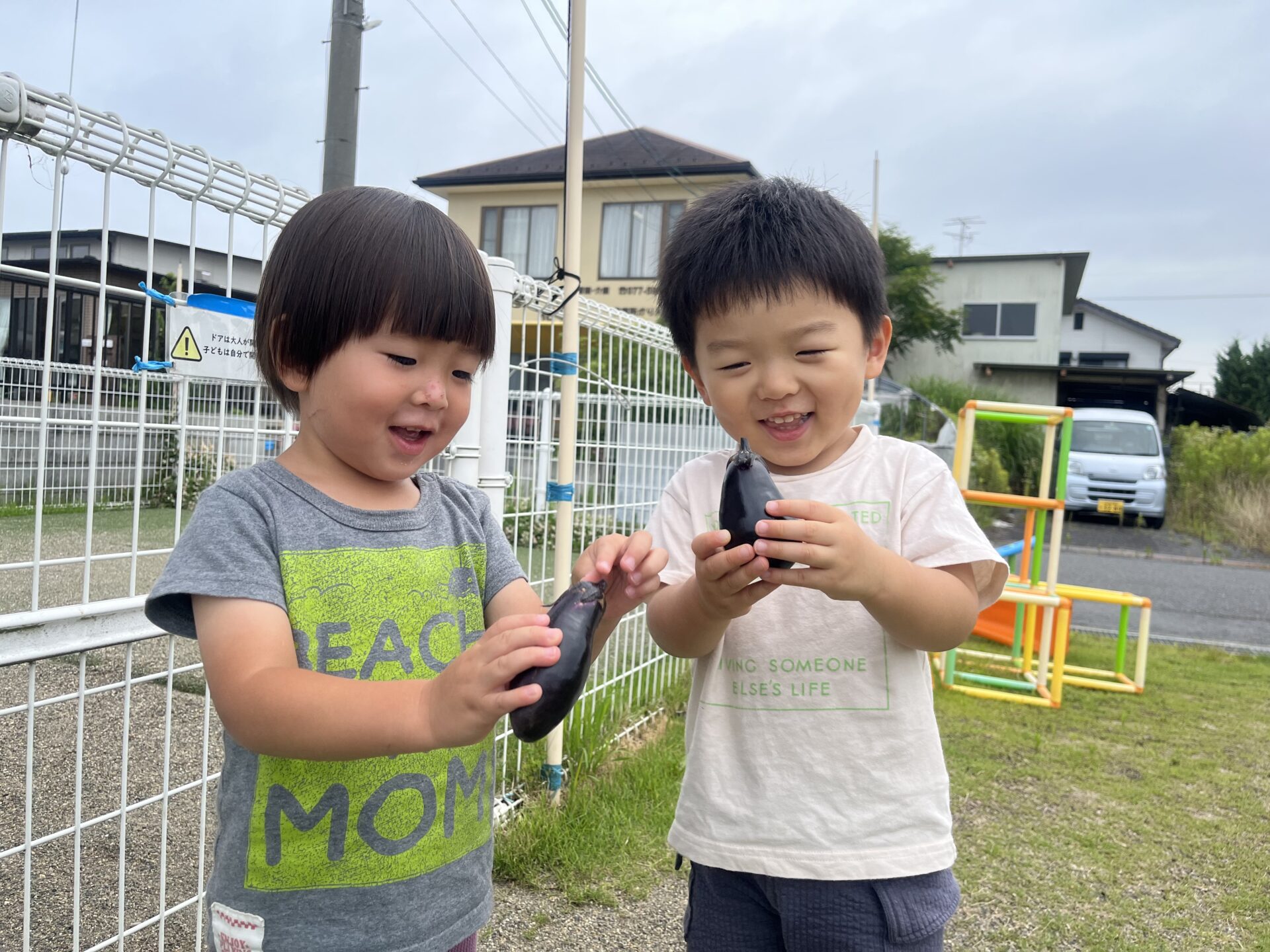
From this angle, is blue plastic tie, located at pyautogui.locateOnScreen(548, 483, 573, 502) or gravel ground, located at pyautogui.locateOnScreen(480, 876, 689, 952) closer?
gravel ground, located at pyautogui.locateOnScreen(480, 876, 689, 952)

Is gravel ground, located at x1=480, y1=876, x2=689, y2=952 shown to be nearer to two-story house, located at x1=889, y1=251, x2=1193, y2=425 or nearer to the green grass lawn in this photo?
the green grass lawn

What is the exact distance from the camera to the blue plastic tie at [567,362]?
10.3ft

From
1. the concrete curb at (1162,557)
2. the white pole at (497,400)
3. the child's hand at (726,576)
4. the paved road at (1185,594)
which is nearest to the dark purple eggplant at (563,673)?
the child's hand at (726,576)

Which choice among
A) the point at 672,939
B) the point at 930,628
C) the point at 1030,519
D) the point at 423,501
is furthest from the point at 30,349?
the point at 1030,519

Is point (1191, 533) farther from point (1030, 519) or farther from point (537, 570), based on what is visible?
point (537, 570)

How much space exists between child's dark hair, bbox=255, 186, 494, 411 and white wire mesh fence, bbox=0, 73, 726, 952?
Result: 0.63 m

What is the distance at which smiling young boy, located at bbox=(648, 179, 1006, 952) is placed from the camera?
141cm

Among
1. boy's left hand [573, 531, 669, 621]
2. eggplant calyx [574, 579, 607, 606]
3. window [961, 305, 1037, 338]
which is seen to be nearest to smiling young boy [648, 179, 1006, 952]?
boy's left hand [573, 531, 669, 621]

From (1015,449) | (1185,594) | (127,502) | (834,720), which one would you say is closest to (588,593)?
(834,720)

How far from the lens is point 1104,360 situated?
32.2 meters

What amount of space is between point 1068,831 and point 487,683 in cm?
346

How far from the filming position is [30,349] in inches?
73.2

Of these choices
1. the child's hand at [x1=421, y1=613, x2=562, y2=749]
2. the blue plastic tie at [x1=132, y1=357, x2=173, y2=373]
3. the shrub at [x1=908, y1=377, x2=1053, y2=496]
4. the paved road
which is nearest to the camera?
the child's hand at [x1=421, y1=613, x2=562, y2=749]

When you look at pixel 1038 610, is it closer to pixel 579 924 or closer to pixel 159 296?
pixel 579 924
